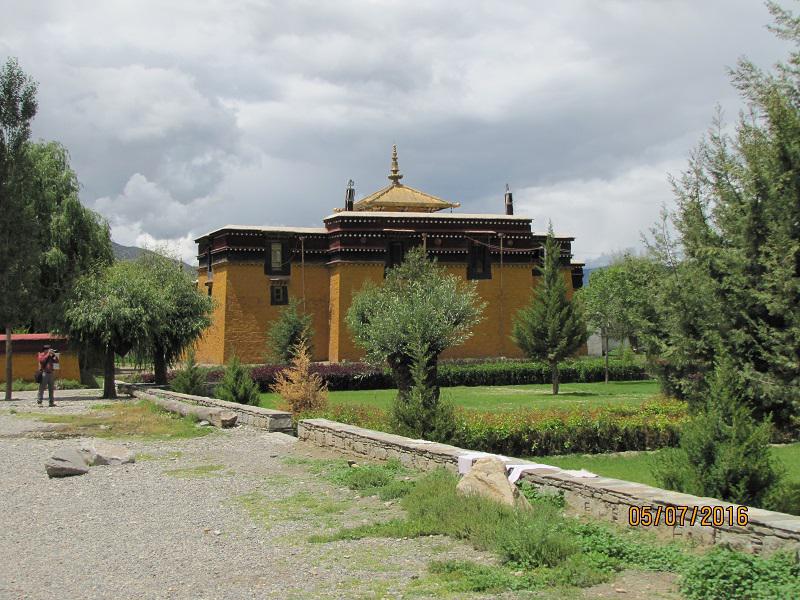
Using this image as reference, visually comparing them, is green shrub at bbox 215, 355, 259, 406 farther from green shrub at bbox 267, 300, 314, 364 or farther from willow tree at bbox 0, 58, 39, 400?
green shrub at bbox 267, 300, 314, 364

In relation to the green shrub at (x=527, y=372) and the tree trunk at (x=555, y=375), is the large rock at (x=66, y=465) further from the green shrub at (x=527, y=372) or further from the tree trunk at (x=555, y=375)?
the green shrub at (x=527, y=372)

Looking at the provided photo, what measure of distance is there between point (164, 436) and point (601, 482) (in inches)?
426

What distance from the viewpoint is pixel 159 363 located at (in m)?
28.8

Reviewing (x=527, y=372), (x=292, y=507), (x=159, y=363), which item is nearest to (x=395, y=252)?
(x=527, y=372)

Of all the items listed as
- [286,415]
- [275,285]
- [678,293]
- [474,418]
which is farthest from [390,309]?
[275,285]

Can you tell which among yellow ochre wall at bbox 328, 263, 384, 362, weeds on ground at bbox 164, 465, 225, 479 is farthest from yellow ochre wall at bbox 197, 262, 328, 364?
weeds on ground at bbox 164, 465, 225, 479

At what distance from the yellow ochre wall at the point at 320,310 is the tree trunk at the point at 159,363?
50.9 feet

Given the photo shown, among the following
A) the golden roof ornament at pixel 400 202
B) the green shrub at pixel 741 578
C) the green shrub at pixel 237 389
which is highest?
the golden roof ornament at pixel 400 202

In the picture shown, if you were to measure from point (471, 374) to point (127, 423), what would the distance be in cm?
2235

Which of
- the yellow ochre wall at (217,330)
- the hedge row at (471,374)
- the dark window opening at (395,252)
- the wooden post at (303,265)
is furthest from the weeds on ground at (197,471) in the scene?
the wooden post at (303,265)

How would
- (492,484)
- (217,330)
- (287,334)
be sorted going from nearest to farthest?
(492,484) → (287,334) → (217,330)

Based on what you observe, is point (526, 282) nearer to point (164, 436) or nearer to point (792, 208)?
point (164, 436)
